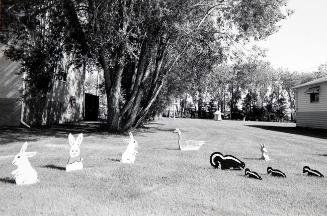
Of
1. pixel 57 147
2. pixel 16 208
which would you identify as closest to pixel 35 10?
pixel 57 147

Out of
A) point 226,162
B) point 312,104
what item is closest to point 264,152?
point 226,162

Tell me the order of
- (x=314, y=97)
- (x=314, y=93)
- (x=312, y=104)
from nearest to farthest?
(x=314, y=93) → (x=312, y=104) → (x=314, y=97)

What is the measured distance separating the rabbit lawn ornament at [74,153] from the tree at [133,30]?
379 inches

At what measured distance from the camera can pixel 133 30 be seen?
19.8 metres

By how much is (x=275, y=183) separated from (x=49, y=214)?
205 inches

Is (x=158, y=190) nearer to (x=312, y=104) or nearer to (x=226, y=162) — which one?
(x=226, y=162)

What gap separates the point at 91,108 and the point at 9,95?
17.9 m

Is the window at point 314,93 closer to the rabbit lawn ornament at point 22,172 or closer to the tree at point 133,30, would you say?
the tree at point 133,30

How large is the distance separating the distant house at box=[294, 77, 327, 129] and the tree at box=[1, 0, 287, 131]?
11.6 metres

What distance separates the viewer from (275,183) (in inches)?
318

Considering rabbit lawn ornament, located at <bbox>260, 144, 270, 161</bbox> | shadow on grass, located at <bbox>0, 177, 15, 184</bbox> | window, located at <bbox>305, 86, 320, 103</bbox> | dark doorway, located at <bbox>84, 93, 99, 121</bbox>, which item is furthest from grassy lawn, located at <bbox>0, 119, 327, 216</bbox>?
dark doorway, located at <bbox>84, 93, 99, 121</bbox>

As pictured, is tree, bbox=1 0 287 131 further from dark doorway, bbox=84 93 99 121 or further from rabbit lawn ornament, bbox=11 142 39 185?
dark doorway, bbox=84 93 99 121

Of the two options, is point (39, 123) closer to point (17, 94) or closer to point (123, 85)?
point (17, 94)

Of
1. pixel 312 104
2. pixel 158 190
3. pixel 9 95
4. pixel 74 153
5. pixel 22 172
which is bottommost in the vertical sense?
pixel 158 190
